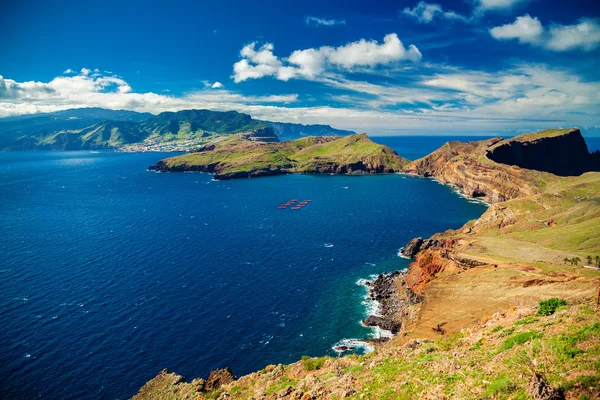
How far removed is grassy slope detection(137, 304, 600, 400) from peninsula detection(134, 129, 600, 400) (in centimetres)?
10

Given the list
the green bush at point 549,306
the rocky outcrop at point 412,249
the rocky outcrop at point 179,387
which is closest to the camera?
the green bush at point 549,306

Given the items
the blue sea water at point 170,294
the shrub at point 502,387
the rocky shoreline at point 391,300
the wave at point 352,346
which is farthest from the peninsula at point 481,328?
the blue sea water at point 170,294

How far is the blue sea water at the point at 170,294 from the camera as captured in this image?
232 ft

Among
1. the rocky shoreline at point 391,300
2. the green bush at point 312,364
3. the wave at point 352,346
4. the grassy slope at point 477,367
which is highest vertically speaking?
the grassy slope at point 477,367

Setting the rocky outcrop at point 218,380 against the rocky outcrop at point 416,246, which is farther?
the rocky outcrop at point 416,246

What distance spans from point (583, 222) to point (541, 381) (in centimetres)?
11523

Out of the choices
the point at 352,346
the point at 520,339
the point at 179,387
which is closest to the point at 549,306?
the point at 520,339

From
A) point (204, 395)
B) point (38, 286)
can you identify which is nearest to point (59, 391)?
point (204, 395)

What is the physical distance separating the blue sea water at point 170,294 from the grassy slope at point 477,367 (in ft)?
102

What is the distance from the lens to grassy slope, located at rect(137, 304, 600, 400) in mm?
21578

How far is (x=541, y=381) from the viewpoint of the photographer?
19703mm

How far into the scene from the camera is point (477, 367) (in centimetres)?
2736

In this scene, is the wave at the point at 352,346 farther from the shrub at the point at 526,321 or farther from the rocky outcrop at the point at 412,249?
the rocky outcrop at the point at 412,249

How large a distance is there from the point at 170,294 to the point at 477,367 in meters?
87.4
